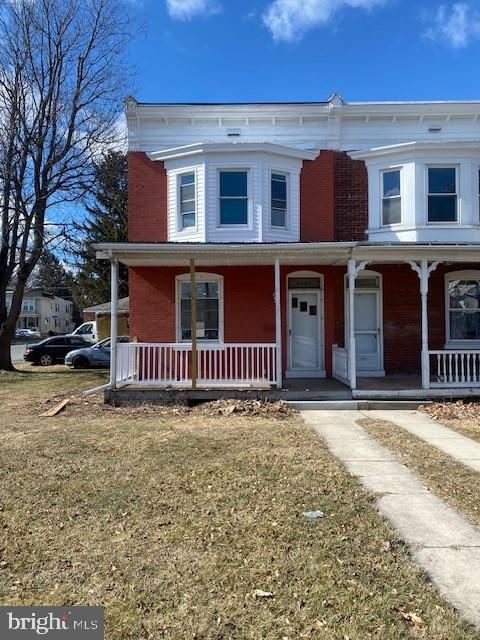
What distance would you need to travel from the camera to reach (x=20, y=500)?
493 centimetres

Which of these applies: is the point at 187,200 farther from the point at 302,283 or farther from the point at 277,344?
the point at 277,344

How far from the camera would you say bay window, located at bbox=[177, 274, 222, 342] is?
42.4 feet

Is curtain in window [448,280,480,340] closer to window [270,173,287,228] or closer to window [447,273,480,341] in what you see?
window [447,273,480,341]

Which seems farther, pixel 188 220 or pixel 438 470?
pixel 188 220

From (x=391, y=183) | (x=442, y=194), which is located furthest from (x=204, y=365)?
(x=442, y=194)

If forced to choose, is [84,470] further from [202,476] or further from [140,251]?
[140,251]

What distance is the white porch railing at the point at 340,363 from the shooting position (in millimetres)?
11609

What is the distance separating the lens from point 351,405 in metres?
10.3

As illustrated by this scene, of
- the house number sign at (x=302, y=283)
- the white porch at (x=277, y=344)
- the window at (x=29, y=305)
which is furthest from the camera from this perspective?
the window at (x=29, y=305)

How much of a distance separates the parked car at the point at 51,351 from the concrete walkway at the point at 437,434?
698 inches

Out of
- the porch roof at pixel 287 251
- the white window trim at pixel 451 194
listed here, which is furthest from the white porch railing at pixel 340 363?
the white window trim at pixel 451 194

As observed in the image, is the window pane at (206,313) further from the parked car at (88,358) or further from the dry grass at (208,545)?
the parked car at (88,358)

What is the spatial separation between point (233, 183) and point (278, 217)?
1.52 m

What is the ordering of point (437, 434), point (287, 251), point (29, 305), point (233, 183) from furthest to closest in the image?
1. point (29, 305)
2. point (233, 183)
3. point (287, 251)
4. point (437, 434)
